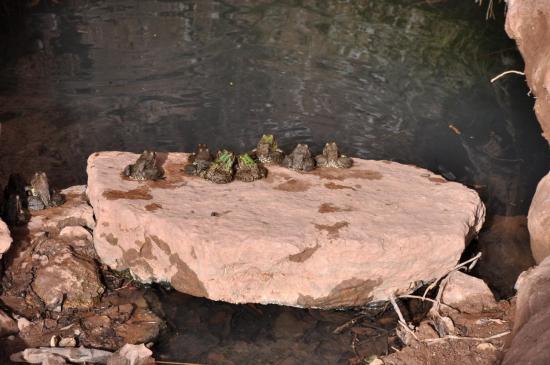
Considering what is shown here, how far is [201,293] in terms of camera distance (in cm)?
769

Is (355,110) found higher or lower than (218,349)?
higher

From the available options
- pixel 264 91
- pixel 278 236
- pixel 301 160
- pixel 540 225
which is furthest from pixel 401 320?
pixel 264 91

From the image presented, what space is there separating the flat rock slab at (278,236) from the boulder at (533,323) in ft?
4.79

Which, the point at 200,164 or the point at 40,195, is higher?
the point at 200,164

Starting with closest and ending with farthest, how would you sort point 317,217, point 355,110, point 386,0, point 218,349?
point 218,349 < point 317,217 < point 355,110 < point 386,0

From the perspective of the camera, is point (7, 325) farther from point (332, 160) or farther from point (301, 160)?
point (332, 160)

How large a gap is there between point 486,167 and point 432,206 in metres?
3.24

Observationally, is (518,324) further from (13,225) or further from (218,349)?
(13,225)

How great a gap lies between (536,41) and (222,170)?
17.1 ft

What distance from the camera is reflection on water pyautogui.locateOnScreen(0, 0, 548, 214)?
36.2 ft

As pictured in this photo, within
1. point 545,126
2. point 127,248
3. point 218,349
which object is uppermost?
point 545,126

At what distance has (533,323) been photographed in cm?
577

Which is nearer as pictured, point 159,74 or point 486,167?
point 486,167

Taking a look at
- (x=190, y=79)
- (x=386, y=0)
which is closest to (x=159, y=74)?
(x=190, y=79)
